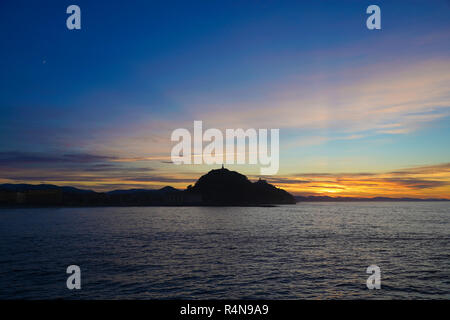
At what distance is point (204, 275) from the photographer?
3547 cm

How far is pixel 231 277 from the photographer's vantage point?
3472cm

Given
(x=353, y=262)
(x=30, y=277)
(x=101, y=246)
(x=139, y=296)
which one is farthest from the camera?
(x=101, y=246)
